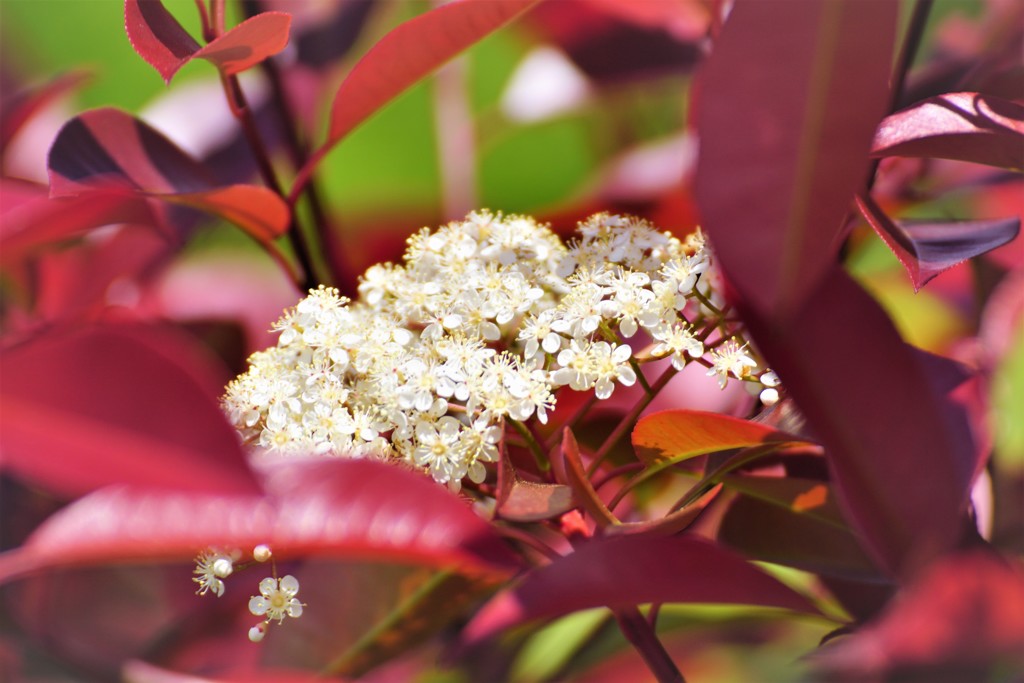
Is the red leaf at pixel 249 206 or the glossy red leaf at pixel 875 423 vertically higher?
the red leaf at pixel 249 206

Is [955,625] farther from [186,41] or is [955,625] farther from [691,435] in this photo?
[186,41]

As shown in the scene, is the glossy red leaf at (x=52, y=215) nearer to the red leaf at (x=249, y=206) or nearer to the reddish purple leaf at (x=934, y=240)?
the red leaf at (x=249, y=206)

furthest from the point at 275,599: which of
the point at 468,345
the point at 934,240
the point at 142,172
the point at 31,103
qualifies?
the point at 31,103

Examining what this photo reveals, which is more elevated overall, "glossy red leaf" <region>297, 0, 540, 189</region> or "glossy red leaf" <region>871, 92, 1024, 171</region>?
"glossy red leaf" <region>297, 0, 540, 189</region>

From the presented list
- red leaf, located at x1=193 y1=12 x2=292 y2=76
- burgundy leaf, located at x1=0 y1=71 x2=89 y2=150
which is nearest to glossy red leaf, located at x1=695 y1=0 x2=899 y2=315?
red leaf, located at x1=193 y1=12 x2=292 y2=76

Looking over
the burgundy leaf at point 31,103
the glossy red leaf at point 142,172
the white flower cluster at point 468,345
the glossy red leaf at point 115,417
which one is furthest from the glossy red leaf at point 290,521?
the burgundy leaf at point 31,103

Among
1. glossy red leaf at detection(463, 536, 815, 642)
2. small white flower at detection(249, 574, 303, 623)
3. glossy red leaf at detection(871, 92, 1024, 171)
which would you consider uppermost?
glossy red leaf at detection(871, 92, 1024, 171)

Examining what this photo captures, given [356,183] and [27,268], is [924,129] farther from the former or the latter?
[356,183]

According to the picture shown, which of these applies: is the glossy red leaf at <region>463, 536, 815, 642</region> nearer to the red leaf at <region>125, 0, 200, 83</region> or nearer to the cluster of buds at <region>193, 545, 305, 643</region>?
the cluster of buds at <region>193, 545, 305, 643</region>
